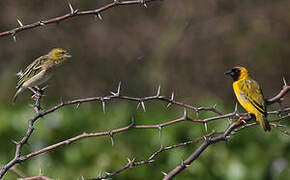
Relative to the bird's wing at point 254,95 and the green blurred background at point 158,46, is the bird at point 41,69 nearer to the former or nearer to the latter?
the bird's wing at point 254,95

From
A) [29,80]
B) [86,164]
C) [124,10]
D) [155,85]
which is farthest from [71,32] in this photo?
[29,80]

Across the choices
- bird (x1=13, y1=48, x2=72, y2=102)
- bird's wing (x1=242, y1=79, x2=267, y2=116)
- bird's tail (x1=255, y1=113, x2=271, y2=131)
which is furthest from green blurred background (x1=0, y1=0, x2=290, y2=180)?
bird (x1=13, y1=48, x2=72, y2=102)

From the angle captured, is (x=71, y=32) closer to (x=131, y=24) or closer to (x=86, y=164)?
(x=131, y=24)

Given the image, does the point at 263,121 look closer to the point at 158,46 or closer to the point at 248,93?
the point at 248,93

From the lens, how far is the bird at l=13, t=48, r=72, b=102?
4.57 metres

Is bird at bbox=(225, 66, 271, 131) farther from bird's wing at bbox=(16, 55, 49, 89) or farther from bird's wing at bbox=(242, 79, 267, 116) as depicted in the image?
bird's wing at bbox=(16, 55, 49, 89)

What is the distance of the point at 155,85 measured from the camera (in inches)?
480

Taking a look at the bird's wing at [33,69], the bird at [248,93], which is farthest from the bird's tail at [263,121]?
the bird's wing at [33,69]

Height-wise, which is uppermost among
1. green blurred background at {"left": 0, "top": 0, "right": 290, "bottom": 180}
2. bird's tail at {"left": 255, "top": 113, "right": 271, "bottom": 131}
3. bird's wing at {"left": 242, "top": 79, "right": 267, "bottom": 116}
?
green blurred background at {"left": 0, "top": 0, "right": 290, "bottom": 180}

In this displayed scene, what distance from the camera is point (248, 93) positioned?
5527 mm

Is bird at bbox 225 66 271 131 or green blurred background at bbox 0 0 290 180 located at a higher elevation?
green blurred background at bbox 0 0 290 180

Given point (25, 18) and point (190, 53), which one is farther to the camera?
point (190, 53)

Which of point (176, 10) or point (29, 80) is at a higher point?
point (176, 10)

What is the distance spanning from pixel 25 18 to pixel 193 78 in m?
4.11
